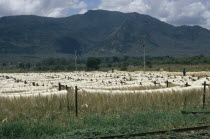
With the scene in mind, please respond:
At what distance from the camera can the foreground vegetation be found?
10.8m

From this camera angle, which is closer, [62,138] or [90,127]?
[62,138]

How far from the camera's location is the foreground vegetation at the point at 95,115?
1078 centimetres

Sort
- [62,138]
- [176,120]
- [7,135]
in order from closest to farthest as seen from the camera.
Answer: [62,138], [7,135], [176,120]

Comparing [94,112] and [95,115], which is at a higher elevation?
[95,115]

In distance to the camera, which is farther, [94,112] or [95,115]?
[94,112]

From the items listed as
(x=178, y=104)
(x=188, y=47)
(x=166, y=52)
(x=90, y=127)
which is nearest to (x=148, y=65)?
(x=178, y=104)

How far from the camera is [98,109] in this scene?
15.0 metres

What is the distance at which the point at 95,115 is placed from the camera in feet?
43.7

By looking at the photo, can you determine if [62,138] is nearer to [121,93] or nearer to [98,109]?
[98,109]

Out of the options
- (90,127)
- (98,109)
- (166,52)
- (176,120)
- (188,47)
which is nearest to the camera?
(90,127)

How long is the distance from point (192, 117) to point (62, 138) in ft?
19.3

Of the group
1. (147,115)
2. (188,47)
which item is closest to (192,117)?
(147,115)

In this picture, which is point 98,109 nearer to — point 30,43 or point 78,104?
point 78,104

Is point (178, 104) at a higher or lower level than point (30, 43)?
lower
